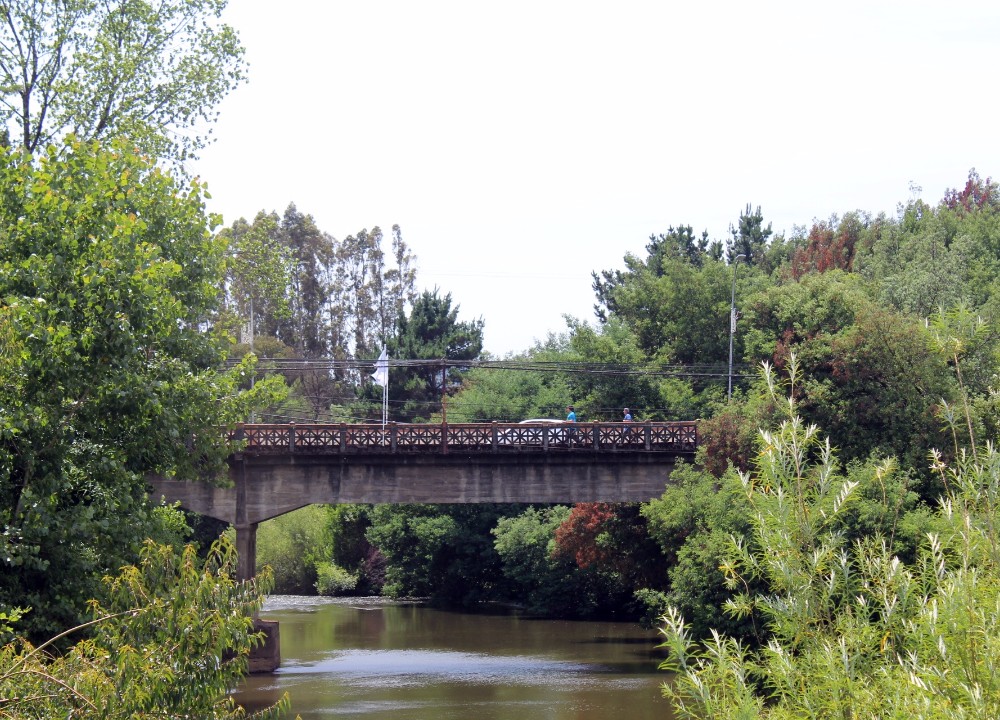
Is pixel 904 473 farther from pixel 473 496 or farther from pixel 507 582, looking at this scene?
pixel 507 582

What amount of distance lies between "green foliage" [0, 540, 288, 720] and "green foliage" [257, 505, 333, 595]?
48818 millimetres

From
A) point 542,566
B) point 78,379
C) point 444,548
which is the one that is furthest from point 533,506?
point 78,379

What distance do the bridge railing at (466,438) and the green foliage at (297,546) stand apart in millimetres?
23519

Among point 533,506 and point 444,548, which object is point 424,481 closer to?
point 533,506

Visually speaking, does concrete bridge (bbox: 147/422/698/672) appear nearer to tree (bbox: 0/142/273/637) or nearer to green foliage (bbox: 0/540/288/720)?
tree (bbox: 0/142/273/637)

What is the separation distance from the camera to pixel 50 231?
54.3 feet

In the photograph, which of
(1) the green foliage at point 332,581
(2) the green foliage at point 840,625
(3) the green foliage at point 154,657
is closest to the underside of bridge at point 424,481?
(1) the green foliage at point 332,581

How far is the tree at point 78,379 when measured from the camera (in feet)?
48.7

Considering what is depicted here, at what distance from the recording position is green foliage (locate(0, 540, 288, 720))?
31.6ft

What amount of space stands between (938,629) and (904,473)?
72.3ft

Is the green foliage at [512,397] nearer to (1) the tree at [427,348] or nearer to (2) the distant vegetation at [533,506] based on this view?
(2) the distant vegetation at [533,506]

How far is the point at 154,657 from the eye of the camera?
1004cm

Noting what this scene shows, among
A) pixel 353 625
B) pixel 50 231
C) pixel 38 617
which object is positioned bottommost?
pixel 353 625

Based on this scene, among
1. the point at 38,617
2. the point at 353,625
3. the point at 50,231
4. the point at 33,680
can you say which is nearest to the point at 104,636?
the point at 33,680
